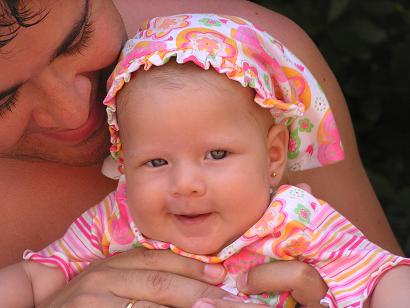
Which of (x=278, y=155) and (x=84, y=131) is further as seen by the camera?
(x=84, y=131)

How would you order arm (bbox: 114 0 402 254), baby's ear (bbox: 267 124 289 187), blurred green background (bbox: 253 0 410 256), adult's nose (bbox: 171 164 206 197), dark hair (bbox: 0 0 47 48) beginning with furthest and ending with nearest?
blurred green background (bbox: 253 0 410 256) < arm (bbox: 114 0 402 254) < baby's ear (bbox: 267 124 289 187) < adult's nose (bbox: 171 164 206 197) < dark hair (bbox: 0 0 47 48)

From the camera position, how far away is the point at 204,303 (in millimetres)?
2117

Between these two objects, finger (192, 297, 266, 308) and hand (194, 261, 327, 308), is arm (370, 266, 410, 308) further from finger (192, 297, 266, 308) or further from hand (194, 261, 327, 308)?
finger (192, 297, 266, 308)

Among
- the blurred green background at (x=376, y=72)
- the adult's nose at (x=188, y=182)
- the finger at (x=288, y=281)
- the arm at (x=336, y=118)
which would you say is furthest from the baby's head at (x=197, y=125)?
the blurred green background at (x=376, y=72)

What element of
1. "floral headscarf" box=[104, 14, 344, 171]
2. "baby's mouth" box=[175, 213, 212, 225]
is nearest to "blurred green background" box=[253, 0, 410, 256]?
"floral headscarf" box=[104, 14, 344, 171]

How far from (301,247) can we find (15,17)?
2.90 ft

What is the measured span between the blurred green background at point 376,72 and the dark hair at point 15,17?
180 centimetres

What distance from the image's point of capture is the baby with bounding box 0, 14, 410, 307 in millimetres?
2139

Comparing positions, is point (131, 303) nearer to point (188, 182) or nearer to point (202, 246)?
point (202, 246)

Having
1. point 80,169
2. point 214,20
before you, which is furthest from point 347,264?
point 80,169

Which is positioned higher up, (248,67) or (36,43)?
(36,43)

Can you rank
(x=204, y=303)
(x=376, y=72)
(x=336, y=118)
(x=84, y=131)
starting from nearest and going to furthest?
1. (x=204, y=303)
2. (x=84, y=131)
3. (x=336, y=118)
4. (x=376, y=72)

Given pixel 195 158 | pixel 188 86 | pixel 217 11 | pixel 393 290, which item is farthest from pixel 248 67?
pixel 217 11

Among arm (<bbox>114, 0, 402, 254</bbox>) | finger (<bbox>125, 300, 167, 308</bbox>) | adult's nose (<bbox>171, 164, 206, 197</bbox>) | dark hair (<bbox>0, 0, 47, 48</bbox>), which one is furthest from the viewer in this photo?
arm (<bbox>114, 0, 402, 254</bbox>)
